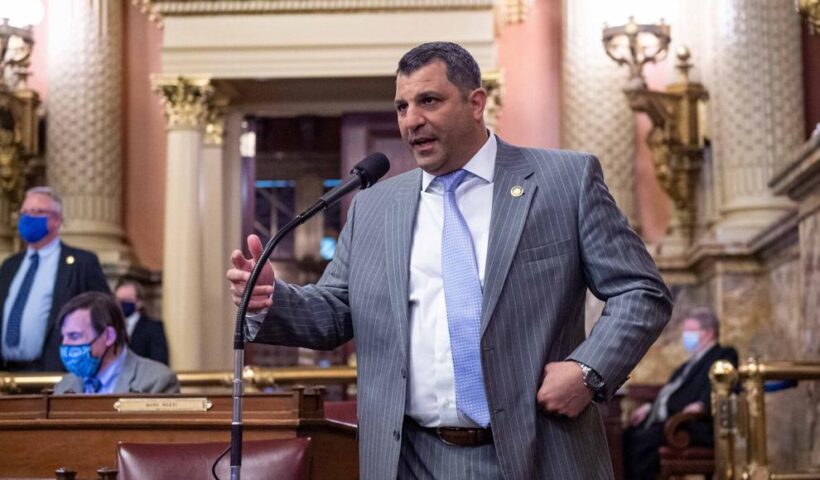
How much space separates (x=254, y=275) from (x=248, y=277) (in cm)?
4

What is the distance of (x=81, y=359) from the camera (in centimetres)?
622

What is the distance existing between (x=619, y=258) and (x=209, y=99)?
8622 millimetres

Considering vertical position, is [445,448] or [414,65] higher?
[414,65]

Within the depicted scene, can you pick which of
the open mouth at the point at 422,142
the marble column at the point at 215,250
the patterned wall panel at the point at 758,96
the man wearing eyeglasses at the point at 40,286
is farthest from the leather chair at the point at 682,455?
the open mouth at the point at 422,142

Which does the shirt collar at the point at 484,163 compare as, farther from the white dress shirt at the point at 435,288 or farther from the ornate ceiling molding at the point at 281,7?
the ornate ceiling molding at the point at 281,7

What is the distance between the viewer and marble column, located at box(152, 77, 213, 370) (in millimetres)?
11273

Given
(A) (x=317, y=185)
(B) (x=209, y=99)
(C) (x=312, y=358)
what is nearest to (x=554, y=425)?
(B) (x=209, y=99)

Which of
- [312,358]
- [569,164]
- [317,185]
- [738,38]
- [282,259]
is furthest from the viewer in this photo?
[317,185]

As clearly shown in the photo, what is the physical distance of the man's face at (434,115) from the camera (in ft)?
10.8

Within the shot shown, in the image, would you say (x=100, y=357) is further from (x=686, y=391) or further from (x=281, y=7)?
(x=281, y=7)

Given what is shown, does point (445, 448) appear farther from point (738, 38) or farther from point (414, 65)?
point (738, 38)

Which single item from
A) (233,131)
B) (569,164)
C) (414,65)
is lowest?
(569,164)

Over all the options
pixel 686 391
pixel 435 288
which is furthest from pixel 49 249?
pixel 435 288

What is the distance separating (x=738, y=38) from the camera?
1016 centimetres
